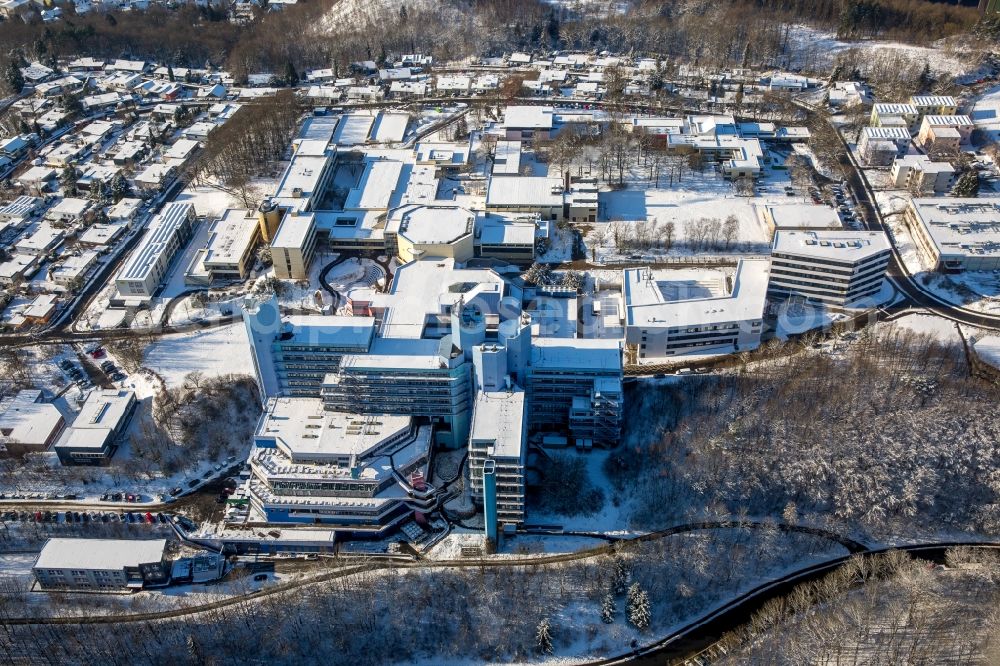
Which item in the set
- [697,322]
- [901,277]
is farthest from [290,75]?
[901,277]

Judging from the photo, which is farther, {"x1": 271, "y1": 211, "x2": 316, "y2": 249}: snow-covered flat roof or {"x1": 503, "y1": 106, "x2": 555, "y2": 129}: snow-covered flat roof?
{"x1": 503, "y1": 106, "x2": 555, "y2": 129}: snow-covered flat roof

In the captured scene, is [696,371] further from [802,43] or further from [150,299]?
[802,43]

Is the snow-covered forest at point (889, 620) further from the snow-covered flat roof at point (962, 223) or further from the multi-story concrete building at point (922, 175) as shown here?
the multi-story concrete building at point (922, 175)

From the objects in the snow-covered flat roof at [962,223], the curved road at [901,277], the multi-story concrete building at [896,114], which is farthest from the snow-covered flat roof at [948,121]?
the snow-covered flat roof at [962,223]

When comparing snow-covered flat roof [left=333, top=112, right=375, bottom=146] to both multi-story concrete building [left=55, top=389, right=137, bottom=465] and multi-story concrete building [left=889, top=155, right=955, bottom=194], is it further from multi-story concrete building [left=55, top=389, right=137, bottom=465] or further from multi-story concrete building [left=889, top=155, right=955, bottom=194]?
multi-story concrete building [left=889, top=155, right=955, bottom=194]

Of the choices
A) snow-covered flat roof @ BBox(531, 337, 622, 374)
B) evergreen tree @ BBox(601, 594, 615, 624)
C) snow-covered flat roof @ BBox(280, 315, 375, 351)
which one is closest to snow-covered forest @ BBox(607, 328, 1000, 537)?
snow-covered flat roof @ BBox(531, 337, 622, 374)

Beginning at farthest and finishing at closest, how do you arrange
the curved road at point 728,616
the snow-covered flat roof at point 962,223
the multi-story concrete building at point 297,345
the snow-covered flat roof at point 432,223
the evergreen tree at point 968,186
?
the evergreen tree at point 968,186 → the snow-covered flat roof at point 432,223 → the snow-covered flat roof at point 962,223 → the multi-story concrete building at point 297,345 → the curved road at point 728,616
